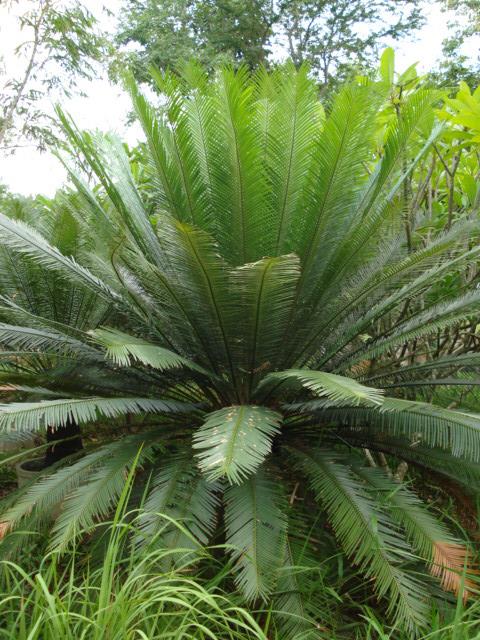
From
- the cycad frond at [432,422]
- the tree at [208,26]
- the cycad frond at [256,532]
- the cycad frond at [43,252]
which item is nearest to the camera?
the cycad frond at [256,532]

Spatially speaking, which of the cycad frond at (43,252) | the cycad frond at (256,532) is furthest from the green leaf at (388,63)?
the cycad frond at (256,532)

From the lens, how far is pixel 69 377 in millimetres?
2074

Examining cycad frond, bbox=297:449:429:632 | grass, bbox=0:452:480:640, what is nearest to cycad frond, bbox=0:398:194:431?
grass, bbox=0:452:480:640

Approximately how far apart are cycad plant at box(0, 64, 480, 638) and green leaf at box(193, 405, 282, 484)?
1 centimetres

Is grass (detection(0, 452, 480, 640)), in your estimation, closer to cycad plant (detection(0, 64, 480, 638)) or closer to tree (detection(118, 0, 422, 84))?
cycad plant (detection(0, 64, 480, 638))

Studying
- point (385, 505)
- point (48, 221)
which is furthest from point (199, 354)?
point (48, 221)

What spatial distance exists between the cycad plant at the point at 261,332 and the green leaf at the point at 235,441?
14 mm

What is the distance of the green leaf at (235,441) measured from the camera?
4.06ft

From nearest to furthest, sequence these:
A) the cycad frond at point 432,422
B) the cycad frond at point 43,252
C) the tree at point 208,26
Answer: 1. the cycad frond at point 432,422
2. the cycad frond at point 43,252
3. the tree at point 208,26

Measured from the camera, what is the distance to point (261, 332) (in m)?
1.86

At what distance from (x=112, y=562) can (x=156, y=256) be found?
45.2 inches

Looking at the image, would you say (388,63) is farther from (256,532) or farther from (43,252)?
(256,532)

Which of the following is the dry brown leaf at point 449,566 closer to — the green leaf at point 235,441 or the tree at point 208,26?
the green leaf at point 235,441

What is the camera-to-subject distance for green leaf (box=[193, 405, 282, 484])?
124cm
